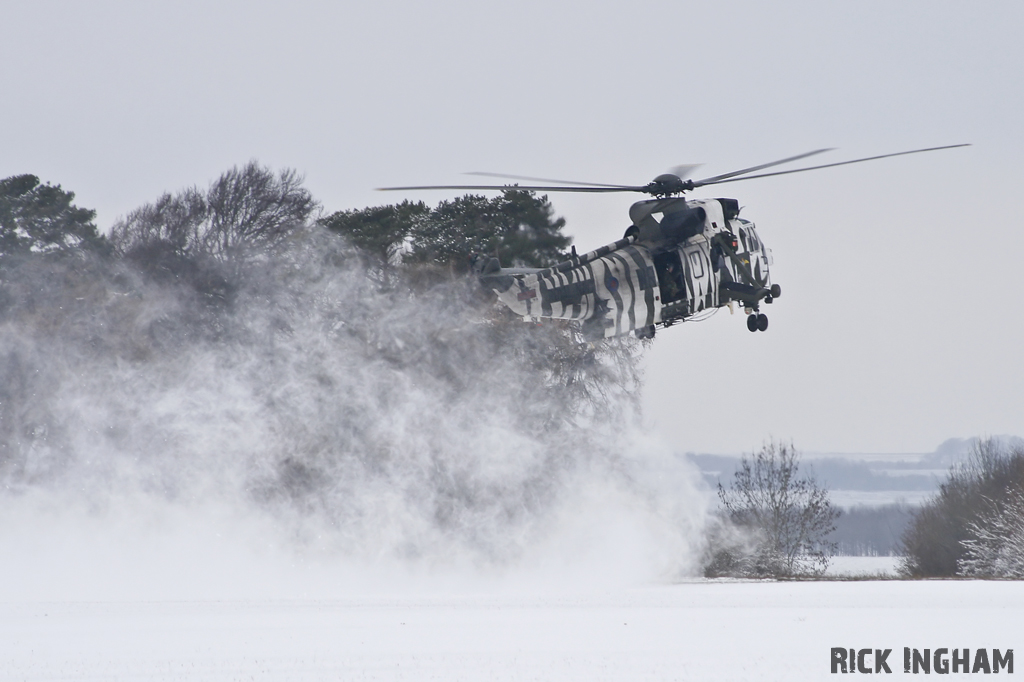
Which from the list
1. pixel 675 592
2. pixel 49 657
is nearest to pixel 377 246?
pixel 675 592

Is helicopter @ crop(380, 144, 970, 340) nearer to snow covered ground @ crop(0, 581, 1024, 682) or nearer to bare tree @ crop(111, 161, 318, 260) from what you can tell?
snow covered ground @ crop(0, 581, 1024, 682)

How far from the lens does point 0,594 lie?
2997 centimetres

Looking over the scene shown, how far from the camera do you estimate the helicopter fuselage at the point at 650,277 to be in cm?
2220

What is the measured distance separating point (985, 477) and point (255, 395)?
4044 centimetres

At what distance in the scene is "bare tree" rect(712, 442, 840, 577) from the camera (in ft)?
139

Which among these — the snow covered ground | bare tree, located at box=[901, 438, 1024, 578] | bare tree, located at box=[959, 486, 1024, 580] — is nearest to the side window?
the snow covered ground

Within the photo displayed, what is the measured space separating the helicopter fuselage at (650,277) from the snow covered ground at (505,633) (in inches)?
245

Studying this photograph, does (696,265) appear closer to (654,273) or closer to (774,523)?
(654,273)

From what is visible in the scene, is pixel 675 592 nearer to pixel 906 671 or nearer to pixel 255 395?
pixel 906 671

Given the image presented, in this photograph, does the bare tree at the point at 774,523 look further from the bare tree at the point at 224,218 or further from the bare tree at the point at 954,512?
the bare tree at the point at 224,218

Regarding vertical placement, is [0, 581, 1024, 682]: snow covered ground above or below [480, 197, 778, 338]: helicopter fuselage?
below

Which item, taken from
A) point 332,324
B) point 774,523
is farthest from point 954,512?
point 332,324

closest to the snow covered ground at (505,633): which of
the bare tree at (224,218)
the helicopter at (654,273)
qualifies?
the helicopter at (654,273)

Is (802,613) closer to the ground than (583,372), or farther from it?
closer to the ground
